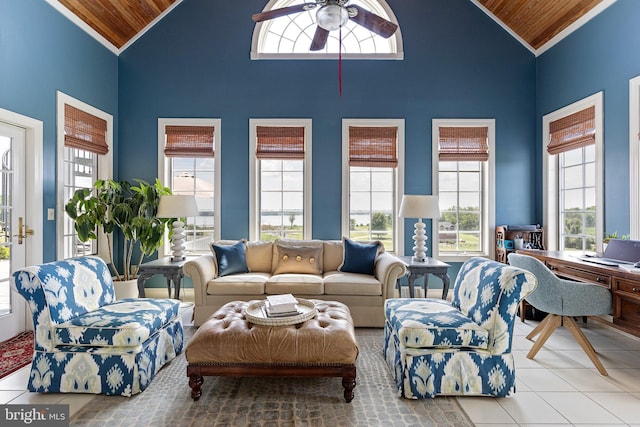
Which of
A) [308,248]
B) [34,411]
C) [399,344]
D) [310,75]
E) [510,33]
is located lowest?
[34,411]

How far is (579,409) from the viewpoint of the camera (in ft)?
7.29

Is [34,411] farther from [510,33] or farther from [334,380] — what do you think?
[510,33]

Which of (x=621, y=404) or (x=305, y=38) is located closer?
(x=621, y=404)

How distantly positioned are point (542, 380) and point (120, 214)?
14.5 feet

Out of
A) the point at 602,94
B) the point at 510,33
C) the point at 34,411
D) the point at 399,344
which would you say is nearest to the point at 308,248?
the point at 399,344

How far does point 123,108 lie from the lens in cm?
495

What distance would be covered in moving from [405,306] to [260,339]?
1.13m

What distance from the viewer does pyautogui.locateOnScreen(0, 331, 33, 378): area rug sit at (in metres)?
2.77

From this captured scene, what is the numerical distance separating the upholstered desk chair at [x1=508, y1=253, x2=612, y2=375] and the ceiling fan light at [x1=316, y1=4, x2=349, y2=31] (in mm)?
2366

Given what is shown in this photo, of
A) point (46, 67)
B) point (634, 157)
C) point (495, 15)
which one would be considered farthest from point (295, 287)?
point (495, 15)

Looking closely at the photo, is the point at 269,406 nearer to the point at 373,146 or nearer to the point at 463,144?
the point at 373,146

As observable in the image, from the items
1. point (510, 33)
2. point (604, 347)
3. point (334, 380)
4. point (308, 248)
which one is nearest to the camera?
point (334, 380)

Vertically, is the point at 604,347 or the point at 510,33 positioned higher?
the point at 510,33

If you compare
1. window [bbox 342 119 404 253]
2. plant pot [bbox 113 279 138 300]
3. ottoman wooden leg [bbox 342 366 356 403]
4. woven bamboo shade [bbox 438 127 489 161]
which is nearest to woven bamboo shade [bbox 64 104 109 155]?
plant pot [bbox 113 279 138 300]
